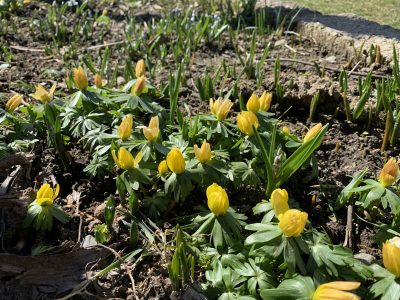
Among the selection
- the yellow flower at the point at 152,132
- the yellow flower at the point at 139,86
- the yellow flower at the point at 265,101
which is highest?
the yellow flower at the point at 139,86

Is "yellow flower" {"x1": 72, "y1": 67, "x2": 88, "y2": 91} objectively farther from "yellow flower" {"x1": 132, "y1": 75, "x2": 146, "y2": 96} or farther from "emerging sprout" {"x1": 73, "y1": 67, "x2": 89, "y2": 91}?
"yellow flower" {"x1": 132, "y1": 75, "x2": 146, "y2": 96}

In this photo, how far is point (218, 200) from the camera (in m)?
1.87

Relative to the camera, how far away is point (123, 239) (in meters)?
2.11

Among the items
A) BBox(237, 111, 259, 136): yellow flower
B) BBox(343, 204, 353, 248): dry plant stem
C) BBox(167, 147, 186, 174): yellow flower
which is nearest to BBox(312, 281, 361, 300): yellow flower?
BBox(343, 204, 353, 248): dry plant stem

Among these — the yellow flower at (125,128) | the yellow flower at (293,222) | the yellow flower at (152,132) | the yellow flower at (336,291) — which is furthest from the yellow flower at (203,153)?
the yellow flower at (336,291)

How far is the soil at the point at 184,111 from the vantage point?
2037 mm

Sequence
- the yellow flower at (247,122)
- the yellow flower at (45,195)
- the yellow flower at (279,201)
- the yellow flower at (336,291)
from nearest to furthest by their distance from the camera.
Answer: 1. the yellow flower at (336,291)
2. the yellow flower at (279,201)
3. the yellow flower at (45,195)
4. the yellow flower at (247,122)

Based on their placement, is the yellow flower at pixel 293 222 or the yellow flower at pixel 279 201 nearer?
the yellow flower at pixel 293 222

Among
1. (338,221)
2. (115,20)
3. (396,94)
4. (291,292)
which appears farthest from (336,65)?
(291,292)

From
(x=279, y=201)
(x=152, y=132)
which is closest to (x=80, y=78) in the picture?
(x=152, y=132)

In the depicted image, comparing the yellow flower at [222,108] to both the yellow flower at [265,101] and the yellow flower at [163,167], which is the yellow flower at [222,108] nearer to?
the yellow flower at [265,101]

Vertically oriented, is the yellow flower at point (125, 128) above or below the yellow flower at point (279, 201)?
above

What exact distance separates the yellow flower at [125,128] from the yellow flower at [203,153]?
33cm

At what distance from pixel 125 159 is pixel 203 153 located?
298 millimetres
